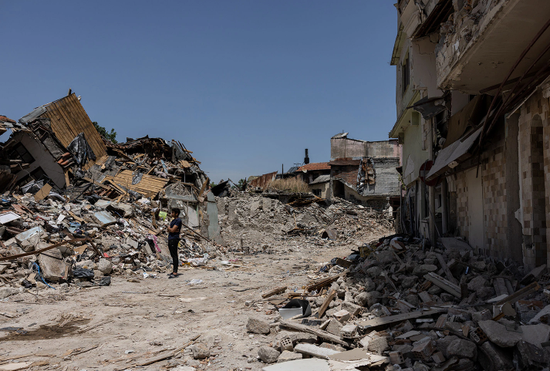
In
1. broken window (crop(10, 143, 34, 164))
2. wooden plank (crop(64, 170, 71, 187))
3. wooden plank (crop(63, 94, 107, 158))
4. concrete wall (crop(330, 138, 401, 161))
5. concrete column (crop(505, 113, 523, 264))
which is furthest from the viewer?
concrete wall (crop(330, 138, 401, 161))

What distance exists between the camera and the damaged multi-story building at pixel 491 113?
14.7ft

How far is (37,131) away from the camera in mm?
14938

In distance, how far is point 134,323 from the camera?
526cm

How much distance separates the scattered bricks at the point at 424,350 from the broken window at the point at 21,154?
53.2 ft

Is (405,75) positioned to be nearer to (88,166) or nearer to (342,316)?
(342,316)

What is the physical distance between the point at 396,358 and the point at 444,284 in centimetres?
207

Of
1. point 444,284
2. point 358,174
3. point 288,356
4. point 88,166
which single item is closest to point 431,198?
point 444,284

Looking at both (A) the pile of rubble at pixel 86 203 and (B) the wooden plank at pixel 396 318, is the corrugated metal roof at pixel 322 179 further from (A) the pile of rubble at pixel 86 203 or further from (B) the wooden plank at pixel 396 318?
(B) the wooden plank at pixel 396 318

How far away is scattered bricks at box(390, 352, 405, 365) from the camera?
133 inches

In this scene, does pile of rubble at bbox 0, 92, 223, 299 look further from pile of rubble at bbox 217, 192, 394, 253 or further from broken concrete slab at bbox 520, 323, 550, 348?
broken concrete slab at bbox 520, 323, 550, 348

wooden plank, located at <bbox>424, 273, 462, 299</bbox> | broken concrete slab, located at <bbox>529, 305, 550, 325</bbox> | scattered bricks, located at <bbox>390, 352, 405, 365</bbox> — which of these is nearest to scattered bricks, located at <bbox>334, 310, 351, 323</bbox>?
scattered bricks, located at <bbox>390, 352, 405, 365</bbox>

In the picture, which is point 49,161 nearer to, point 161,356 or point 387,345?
point 161,356

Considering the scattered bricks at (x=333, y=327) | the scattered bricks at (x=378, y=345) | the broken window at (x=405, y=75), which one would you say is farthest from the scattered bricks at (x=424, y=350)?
the broken window at (x=405, y=75)

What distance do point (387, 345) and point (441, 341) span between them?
57 centimetres
